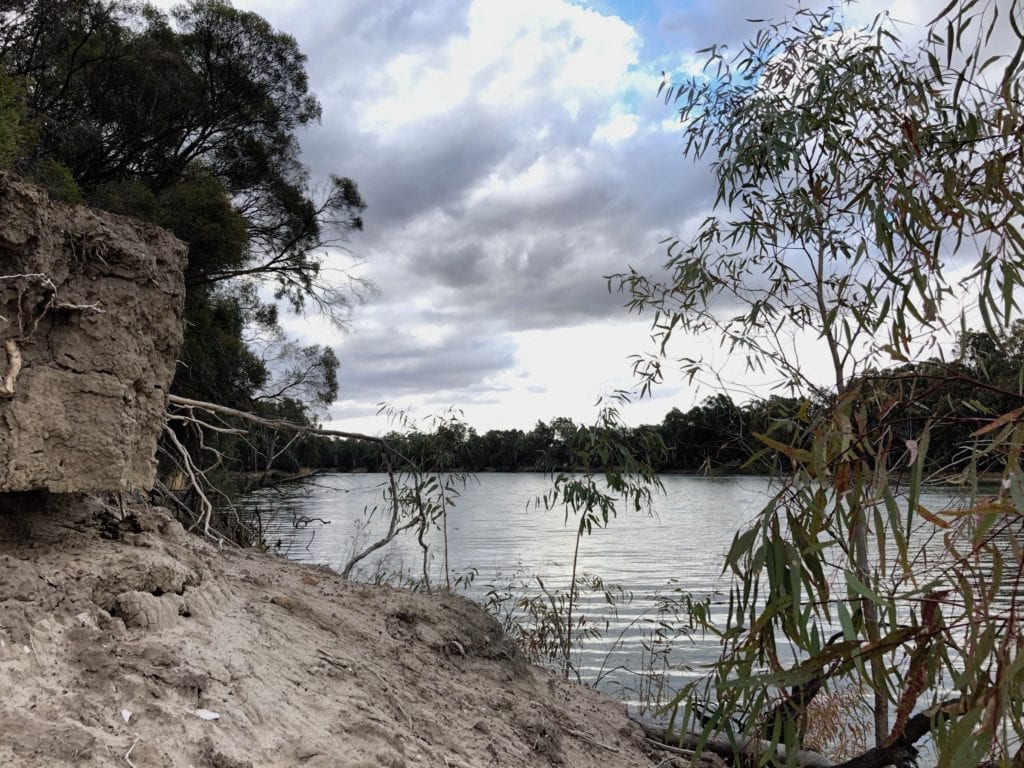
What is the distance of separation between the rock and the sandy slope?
0.80ft

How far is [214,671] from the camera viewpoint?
2.35m

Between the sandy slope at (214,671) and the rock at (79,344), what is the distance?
0.80 ft

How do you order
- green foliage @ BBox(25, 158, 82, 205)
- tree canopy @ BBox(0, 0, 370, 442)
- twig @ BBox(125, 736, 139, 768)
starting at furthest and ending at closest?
tree canopy @ BBox(0, 0, 370, 442) → green foliage @ BBox(25, 158, 82, 205) → twig @ BBox(125, 736, 139, 768)

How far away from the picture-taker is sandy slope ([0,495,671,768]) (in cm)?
200

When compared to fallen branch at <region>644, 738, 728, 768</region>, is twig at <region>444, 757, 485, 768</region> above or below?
above

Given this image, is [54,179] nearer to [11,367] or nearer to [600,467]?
[600,467]

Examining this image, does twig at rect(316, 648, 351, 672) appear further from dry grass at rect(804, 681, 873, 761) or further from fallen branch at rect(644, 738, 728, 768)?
dry grass at rect(804, 681, 873, 761)

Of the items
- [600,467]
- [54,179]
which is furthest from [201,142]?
[600,467]

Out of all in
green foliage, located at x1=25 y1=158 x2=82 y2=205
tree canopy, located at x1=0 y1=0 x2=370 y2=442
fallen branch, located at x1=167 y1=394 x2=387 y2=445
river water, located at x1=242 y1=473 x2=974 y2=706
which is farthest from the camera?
tree canopy, located at x1=0 y1=0 x2=370 y2=442

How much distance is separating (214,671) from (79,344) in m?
1.10

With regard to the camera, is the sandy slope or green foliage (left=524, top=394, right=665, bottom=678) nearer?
the sandy slope

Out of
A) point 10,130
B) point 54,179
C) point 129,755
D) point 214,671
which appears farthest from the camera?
point 54,179

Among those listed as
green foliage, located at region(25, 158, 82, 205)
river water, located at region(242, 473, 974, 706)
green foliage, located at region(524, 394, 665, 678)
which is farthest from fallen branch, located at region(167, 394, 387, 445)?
green foliage, located at region(25, 158, 82, 205)

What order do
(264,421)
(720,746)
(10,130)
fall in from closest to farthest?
(720,746) < (264,421) < (10,130)
